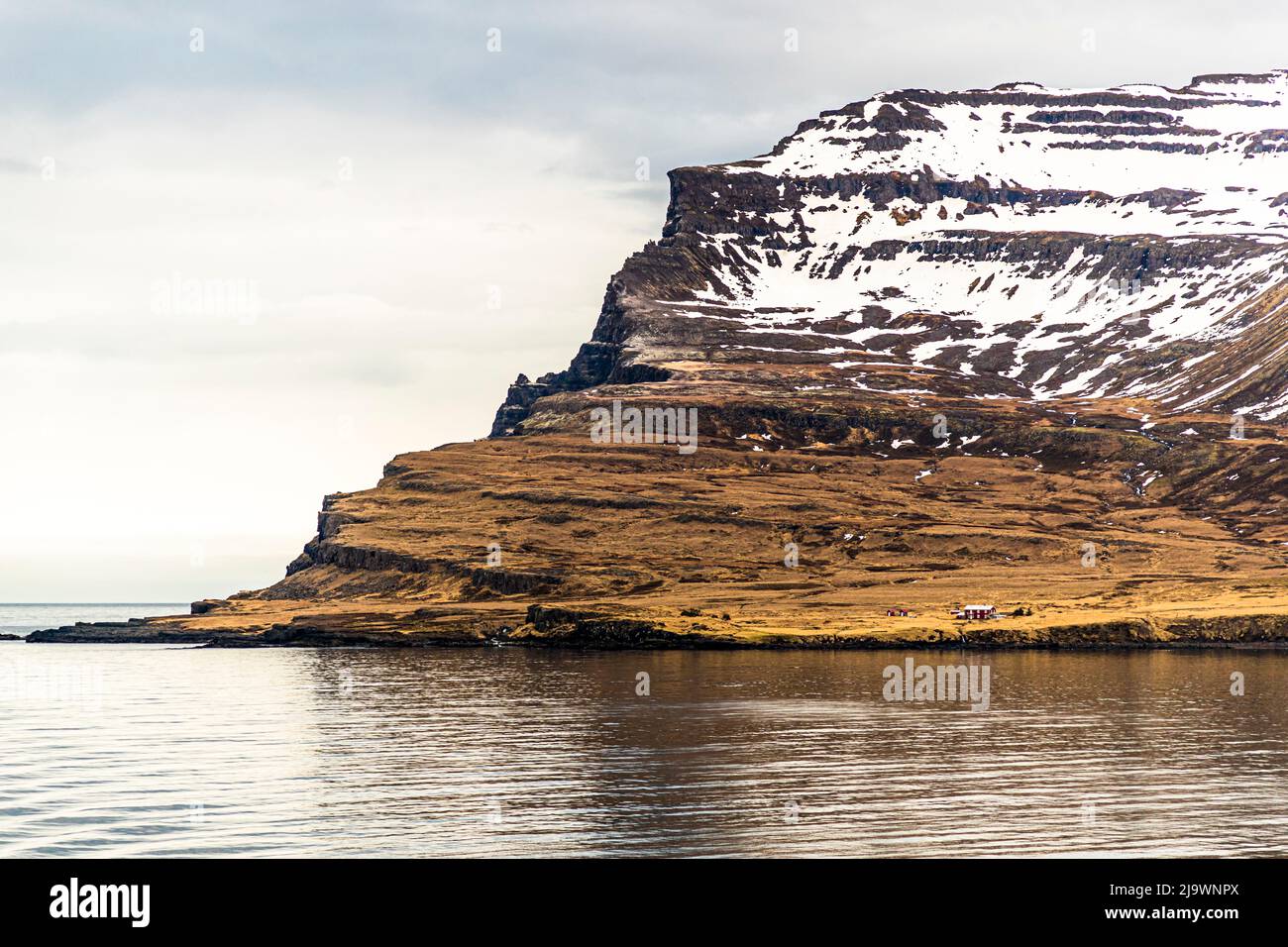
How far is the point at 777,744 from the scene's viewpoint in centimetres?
8812

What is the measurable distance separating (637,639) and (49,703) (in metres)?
86.9

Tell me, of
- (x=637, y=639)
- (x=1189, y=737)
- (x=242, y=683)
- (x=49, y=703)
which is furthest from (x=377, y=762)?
(x=637, y=639)

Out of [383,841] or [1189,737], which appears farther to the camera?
[1189,737]

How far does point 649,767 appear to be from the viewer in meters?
78.5

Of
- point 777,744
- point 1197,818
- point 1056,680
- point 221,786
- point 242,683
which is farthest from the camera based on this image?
point 242,683

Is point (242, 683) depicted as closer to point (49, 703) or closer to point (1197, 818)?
point (49, 703)

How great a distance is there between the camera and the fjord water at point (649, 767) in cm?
5850

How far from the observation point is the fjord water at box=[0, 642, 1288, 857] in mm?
58500

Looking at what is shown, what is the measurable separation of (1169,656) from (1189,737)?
3354 inches

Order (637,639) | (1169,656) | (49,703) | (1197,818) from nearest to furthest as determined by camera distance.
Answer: (1197,818), (49,703), (1169,656), (637,639)

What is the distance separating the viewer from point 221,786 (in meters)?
73.4
